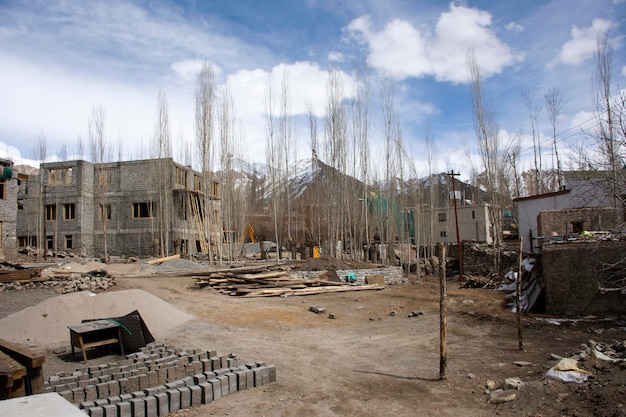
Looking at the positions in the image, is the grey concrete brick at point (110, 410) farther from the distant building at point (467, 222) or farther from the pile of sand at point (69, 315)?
the distant building at point (467, 222)

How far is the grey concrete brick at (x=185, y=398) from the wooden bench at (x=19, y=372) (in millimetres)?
2464

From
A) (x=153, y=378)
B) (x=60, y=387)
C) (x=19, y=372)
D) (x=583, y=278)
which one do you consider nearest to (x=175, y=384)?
(x=153, y=378)

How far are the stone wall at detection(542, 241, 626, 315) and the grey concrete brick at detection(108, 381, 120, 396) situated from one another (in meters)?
12.5

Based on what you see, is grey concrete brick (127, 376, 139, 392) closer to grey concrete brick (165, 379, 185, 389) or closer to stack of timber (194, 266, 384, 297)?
grey concrete brick (165, 379, 185, 389)

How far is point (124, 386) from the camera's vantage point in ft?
20.9

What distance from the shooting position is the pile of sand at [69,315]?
9.85m

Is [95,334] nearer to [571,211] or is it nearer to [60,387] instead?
[60,387]

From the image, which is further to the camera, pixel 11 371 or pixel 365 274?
pixel 365 274

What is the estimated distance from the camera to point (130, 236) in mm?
34438

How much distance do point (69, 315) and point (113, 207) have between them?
1048 inches

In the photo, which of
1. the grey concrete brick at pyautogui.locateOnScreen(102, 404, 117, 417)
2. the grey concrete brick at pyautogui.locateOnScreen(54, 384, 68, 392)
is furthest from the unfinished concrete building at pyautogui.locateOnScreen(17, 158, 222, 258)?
the grey concrete brick at pyautogui.locateOnScreen(102, 404, 117, 417)

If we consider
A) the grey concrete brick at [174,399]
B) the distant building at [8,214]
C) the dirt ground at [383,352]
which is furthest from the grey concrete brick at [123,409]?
the distant building at [8,214]

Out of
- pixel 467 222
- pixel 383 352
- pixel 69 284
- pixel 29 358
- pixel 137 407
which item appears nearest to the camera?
pixel 29 358

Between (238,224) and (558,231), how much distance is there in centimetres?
2617
